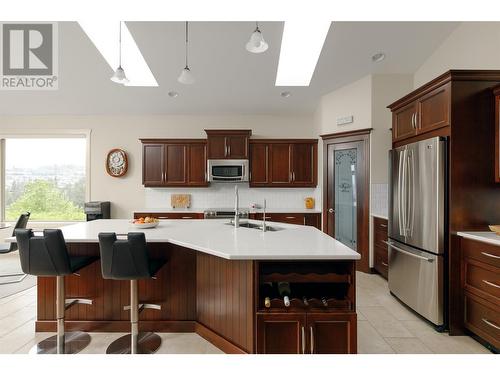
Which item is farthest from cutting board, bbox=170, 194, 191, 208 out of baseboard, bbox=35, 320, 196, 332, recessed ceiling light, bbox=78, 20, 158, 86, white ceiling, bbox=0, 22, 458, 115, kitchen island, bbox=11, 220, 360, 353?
baseboard, bbox=35, 320, 196, 332

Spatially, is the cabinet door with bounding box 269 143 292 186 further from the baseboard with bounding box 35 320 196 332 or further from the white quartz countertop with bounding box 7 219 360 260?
the baseboard with bounding box 35 320 196 332

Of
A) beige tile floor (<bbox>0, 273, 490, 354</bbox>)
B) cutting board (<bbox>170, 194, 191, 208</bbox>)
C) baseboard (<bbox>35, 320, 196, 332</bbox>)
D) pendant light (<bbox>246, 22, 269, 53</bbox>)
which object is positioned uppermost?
pendant light (<bbox>246, 22, 269, 53</bbox>)

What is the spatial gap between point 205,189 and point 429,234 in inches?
158

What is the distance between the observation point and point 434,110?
2615 mm

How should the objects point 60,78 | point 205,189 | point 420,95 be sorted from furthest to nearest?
point 205,189 → point 60,78 → point 420,95

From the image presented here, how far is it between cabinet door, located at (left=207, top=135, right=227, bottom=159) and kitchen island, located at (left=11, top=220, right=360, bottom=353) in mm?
2248

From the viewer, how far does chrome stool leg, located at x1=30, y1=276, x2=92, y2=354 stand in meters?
2.19

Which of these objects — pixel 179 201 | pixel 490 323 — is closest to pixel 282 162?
pixel 179 201

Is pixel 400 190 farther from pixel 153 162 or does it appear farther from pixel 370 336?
pixel 153 162

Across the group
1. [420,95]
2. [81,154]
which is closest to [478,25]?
[420,95]

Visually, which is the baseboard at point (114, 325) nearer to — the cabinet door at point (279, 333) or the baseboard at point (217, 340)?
the baseboard at point (217, 340)

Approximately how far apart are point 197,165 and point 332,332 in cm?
399
